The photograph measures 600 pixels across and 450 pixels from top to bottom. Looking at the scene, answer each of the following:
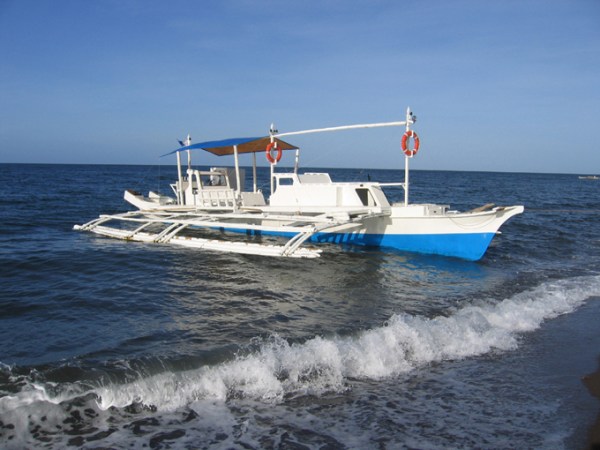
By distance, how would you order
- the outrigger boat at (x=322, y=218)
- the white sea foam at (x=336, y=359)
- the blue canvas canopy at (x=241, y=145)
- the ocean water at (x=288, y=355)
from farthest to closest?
1. the blue canvas canopy at (x=241, y=145)
2. the outrigger boat at (x=322, y=218)
3. the white sea foam at (x=336, y=359)
4. the ocean water at (x=288, y=355)

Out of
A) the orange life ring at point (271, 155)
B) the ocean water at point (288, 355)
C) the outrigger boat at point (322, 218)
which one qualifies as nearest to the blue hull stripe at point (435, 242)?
the outrigger boat at point (322, 218)

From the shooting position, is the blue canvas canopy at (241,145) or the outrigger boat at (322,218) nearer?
the outrigger boat at (322,218)

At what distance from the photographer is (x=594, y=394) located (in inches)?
244

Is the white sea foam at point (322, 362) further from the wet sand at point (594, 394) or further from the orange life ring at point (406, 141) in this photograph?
the orange life ring at point (406, 141)

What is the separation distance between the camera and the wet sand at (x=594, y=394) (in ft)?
16.5

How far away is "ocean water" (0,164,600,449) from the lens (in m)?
5.25

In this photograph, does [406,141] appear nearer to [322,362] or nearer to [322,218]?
[322,218]

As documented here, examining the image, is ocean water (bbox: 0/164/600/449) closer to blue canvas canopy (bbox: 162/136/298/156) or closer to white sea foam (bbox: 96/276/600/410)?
white sea foam (bbox: 96/276/600/410)

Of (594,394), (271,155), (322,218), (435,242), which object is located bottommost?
(594,394)

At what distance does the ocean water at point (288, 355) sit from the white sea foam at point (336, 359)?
28mm

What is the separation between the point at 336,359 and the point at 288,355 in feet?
2.32

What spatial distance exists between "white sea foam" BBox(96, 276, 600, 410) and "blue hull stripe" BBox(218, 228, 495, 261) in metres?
5.23

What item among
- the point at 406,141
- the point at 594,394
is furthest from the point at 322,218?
the point at 594,394

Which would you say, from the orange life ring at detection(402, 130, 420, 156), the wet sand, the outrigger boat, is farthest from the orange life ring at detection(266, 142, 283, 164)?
the wet sand
